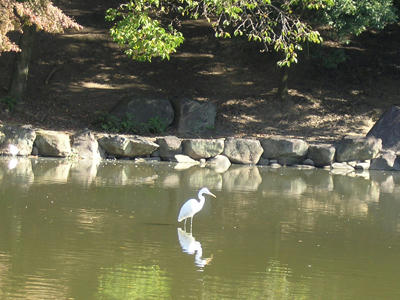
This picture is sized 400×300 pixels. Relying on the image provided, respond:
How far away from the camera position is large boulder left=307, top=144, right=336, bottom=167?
21391 mm

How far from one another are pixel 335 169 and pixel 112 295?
15076 millimetres

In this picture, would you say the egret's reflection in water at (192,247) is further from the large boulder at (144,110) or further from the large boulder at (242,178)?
the large boulder at (144,110)

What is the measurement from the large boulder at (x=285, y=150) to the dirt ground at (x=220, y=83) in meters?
1.89

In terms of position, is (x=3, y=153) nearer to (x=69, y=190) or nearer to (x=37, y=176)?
(x=37, y=176)

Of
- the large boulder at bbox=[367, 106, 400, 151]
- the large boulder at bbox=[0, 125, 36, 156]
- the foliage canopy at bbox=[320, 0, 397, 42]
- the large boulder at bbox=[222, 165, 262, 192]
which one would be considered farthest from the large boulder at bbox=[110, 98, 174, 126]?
the large boulder at bbox=[367, 106, 400, 151]

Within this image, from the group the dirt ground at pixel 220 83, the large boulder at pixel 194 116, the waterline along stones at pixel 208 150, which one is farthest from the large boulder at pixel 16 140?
the large boulder at pixel 194 116

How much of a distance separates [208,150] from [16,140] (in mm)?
5522

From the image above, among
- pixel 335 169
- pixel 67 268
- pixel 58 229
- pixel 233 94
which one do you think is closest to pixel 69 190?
pixel 58 229

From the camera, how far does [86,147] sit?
20234 millimetres

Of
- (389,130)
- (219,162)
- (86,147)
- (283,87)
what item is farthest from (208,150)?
(283,87)

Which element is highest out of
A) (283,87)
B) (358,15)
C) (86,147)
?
(358,15)

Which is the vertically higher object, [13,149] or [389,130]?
[389,130]

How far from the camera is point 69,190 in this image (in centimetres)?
1359

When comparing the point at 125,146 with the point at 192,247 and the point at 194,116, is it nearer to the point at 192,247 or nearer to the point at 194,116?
the point at 194,116
